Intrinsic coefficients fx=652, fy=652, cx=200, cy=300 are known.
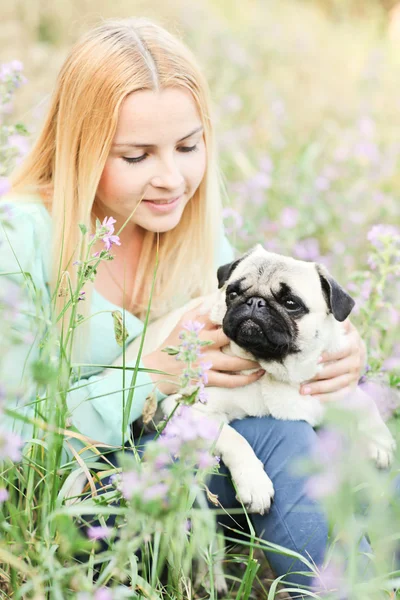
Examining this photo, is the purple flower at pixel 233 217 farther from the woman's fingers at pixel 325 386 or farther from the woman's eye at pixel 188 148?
the woman's fingers at pixel 325 386

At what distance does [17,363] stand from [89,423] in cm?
33


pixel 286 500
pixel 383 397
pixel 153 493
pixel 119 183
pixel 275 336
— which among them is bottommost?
pixel 286 500

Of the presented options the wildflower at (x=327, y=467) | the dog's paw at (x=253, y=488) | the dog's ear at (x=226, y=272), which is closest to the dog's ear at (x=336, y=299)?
the dog's ear at (x=226, y=272)

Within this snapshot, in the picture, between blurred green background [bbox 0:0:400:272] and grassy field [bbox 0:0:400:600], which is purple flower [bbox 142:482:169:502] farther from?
blurred green background [bbox 0:0:400:272]

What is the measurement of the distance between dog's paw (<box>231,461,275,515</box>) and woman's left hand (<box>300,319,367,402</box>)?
0.39 m

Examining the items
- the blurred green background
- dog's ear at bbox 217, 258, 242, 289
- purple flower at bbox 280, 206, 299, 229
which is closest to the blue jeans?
dog's ear at bbox 217, 258, 242, 289

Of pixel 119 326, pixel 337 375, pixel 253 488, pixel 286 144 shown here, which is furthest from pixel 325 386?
pixel 286 144

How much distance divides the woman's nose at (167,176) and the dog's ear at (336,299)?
64cm

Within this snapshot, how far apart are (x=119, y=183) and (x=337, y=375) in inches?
42.3

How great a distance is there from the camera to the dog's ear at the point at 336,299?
7.10ft

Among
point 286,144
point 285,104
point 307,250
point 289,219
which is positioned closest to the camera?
point 289,219

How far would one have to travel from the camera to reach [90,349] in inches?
101

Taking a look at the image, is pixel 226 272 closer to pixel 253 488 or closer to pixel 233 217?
pixel 233 217

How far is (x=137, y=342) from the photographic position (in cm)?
264
